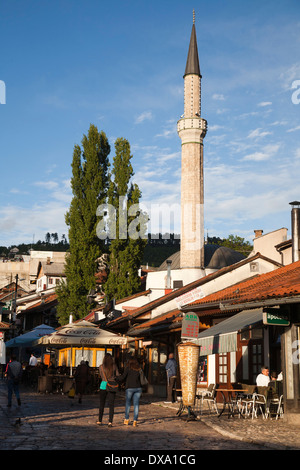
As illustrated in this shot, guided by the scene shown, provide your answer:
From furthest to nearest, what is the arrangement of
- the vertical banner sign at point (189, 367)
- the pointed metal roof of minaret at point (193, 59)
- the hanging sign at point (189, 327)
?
the pointed metal roof of minaret at point (193, 59) < the hanging sign at point (189, 327) < the vertical banner sign at point (189, 367)

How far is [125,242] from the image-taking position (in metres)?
42.0

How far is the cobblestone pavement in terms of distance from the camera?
8.88 m

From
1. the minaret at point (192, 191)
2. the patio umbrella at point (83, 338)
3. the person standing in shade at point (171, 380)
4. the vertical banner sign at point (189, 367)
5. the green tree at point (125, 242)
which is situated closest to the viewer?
the vertical banner sign at point (189, 367)

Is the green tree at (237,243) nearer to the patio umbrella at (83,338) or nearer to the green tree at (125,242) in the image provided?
the green tree at (125,242)

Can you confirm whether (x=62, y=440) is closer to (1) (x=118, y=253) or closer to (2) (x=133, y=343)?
(2) (x=133, y=343)

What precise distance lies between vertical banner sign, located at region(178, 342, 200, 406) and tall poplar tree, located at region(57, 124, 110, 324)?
27.8 meters

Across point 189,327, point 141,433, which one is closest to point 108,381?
point 141,433

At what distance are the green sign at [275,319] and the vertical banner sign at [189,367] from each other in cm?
194

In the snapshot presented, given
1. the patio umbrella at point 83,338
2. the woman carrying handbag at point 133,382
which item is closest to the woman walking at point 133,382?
the woman carrying handbag at point 133,382

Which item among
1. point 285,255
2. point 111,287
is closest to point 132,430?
point 285,255

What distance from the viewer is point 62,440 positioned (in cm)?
934

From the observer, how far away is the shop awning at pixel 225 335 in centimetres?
1354

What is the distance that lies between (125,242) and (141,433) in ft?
104
